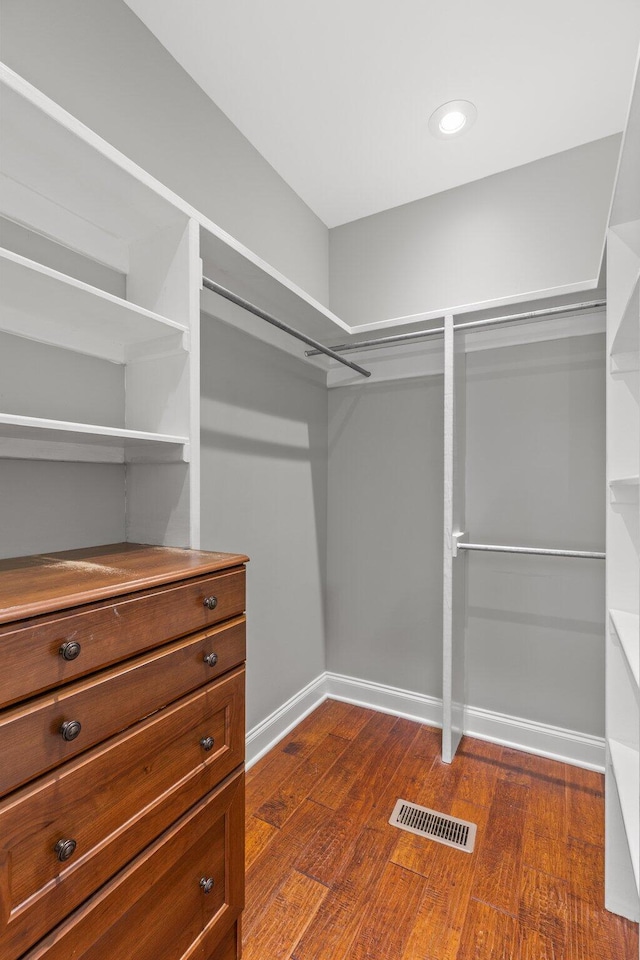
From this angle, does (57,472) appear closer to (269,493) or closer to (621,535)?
(269,493)

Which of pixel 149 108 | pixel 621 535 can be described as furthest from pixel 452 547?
pixel 149 108

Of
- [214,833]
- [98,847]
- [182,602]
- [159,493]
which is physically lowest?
[214,833]

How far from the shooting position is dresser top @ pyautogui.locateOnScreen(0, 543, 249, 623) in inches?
28.7

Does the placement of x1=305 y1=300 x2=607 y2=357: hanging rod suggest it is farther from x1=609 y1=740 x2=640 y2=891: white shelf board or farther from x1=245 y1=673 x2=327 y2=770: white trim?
x1=245 y1=673 x2=327 y2=770: white trim

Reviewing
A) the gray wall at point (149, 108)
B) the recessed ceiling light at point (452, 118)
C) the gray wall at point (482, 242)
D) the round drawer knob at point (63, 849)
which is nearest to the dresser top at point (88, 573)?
the round drawer knob at point (63, 849)

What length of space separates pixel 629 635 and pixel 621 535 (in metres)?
0.36

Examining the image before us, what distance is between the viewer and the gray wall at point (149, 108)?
122 centimetres

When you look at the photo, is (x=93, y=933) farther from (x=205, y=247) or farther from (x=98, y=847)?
(x=205, y=247)

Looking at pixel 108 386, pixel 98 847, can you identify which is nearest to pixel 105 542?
pixel 108 386

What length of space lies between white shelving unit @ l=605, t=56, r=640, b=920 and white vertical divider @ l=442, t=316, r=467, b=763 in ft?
2.15

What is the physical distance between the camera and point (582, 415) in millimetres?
1971

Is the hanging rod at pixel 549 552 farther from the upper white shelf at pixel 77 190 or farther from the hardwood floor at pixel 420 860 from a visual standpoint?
the upper white shelf at pixel 77 190

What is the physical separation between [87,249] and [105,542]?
82cm

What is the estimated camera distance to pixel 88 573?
926mm
